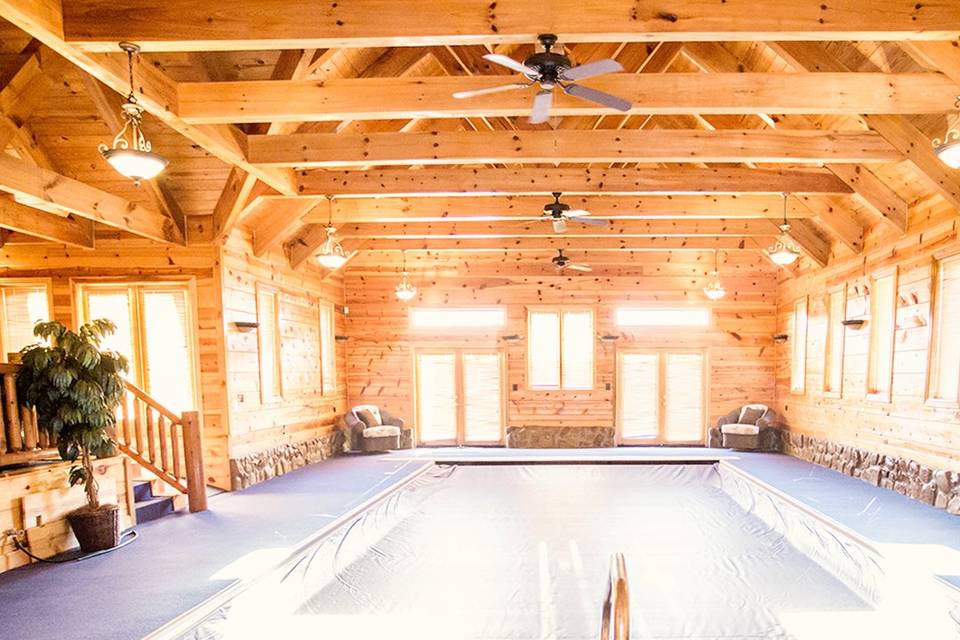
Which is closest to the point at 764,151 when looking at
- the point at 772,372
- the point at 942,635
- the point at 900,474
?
the point at 942,635

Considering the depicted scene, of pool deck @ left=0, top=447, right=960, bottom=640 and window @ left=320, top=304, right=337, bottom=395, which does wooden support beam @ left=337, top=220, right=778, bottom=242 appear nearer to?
window @ left=320, top=304, right=337, bottom=395

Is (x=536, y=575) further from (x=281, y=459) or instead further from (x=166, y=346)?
(x=166, y=346)

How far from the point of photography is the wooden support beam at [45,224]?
4.95 meters

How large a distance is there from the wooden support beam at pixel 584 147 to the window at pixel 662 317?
500 cm

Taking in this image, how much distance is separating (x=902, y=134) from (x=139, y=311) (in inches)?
334

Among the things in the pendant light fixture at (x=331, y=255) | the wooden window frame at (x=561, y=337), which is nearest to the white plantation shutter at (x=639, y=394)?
the wooden window frame at (x=561, y=337)

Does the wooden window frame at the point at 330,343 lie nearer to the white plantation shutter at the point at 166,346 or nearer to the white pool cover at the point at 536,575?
the white plantation shutter at the point at 166,346

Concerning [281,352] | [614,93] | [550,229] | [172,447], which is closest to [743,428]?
[550,229]

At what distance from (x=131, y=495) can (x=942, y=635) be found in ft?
20.9

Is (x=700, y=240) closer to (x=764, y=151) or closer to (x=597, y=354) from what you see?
(x=597, y=354)

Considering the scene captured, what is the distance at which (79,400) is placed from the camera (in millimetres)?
4039

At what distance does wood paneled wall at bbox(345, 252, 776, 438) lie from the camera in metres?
9.32

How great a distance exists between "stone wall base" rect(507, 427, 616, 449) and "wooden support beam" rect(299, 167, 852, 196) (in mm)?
5251

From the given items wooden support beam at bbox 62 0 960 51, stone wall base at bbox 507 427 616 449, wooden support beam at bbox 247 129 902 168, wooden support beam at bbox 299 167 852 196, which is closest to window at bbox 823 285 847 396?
wooden support beam at bbox 299 167 852 196
